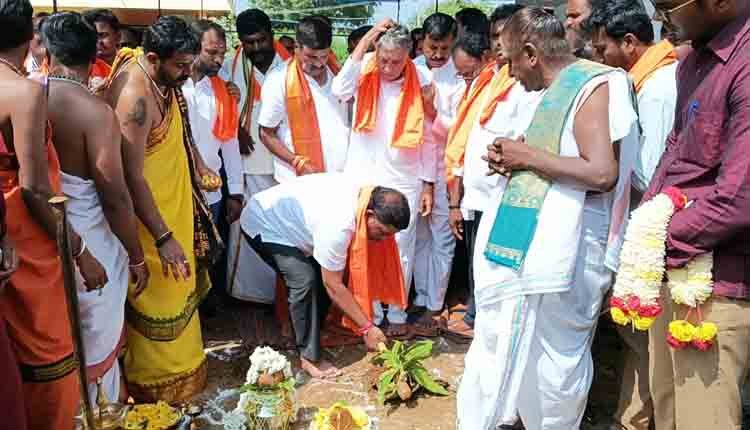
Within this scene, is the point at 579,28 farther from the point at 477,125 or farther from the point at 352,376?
the point at 352,376

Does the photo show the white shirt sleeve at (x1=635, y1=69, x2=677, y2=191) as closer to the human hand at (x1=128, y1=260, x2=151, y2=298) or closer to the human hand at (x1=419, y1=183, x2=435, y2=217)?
the human hand at (x1=419, y1=183, x2=435, y2=217)

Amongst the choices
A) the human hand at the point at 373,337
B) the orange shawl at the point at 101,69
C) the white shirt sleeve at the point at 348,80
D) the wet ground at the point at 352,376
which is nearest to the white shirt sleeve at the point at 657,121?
the wet ground at the point at 352,376

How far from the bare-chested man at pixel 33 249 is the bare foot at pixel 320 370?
141cm

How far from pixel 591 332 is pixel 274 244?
1.89m

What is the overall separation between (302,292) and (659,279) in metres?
2.10

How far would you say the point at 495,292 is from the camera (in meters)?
2.64

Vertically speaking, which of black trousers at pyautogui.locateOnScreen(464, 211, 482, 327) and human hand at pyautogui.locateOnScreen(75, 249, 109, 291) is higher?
human hand at pyautogui.locateOnScreen(75, 249, 109, 291)

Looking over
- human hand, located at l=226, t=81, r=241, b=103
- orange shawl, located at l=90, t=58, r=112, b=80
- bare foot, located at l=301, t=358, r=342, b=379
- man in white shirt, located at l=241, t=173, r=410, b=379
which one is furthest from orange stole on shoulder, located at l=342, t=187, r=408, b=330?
orange shawl, located at l=90, t=58, r=112, b=80

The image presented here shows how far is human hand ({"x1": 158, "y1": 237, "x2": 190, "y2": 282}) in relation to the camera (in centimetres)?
315

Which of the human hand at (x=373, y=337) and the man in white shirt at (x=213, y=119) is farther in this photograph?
the man in white shirt at (x=213, y=119)

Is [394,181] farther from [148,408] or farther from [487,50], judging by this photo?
[148,408]

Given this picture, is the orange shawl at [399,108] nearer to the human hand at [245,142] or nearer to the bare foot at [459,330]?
the human hand at [245,142]

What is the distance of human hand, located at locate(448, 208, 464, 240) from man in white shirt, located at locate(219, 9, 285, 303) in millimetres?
1280

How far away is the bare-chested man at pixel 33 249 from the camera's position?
218 cm
